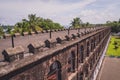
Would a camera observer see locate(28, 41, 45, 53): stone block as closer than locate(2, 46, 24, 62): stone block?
No

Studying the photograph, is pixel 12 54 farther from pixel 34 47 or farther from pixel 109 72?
pixel 109 72

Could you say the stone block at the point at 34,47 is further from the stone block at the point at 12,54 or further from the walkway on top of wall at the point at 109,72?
the walkway on top of wall at the point at 109,72

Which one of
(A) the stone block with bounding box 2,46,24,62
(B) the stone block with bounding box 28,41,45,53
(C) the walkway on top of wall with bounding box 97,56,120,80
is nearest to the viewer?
(A) the stone block with bounding box 2,46,24,62

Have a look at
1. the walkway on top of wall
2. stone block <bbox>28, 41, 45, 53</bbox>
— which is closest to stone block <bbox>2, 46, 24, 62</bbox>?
stone block <bbox>28, 41, 45, 53</bbox>

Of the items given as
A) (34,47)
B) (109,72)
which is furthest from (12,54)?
(109,72)

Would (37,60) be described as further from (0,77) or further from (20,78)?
(0,77)

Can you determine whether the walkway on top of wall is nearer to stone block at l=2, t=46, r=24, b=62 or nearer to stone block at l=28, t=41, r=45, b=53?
stone block at l=28, t=41, r=45, b=53

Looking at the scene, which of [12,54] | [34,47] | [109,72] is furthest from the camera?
[109,72]

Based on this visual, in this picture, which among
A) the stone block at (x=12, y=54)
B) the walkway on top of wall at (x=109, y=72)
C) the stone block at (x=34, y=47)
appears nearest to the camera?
the stone block at (x=12, y=54)

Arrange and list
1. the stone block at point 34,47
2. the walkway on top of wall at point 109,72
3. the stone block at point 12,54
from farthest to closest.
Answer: the walkway on top of wall at point 109,72 < the stone block at point 34,47 < the stone block at point 12,54

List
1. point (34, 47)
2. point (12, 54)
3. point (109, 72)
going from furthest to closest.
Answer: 1. point (109, 72)
2. point (34, 47)
3. point (12, 54)

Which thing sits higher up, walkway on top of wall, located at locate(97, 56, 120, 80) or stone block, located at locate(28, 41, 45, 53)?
stone block, located at locate(28, 41, 45, 53)

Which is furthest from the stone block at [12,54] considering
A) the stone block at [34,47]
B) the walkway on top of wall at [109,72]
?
the walkway on top of wall at [109,72]

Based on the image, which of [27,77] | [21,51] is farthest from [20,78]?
[21,51]
